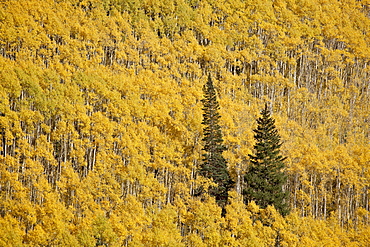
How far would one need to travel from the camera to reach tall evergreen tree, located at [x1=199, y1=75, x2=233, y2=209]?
88.0 meters

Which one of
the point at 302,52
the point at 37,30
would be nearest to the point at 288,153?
the point at 302,52

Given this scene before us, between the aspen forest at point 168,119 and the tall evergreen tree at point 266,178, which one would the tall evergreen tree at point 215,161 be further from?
the tall evergreen tree at point 266,178

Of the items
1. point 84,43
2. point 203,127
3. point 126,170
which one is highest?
point 84,43

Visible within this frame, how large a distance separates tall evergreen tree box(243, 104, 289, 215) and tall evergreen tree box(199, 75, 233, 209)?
3.09m

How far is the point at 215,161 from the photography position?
89.7m

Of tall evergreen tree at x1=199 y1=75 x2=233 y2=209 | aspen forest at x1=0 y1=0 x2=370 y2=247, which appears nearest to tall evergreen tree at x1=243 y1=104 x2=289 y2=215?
aspen forest at x1=0 y1=0 x2=370 y2=247

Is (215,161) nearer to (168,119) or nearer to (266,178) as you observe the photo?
(266,178)

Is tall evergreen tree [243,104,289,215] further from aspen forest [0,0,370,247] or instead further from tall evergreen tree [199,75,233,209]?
tall evergreen tree [199,75,233,209]

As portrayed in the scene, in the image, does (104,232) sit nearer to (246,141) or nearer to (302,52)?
(246,141)

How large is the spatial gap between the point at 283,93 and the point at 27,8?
5126 centimetres

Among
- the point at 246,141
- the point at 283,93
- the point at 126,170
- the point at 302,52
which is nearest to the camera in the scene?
the point at 126,170

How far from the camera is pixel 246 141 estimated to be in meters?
97.1

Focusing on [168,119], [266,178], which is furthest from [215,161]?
[168,119]

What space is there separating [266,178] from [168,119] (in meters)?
20.7
